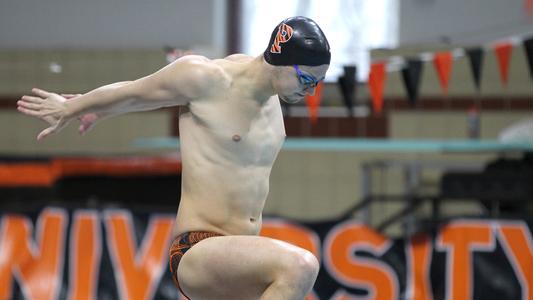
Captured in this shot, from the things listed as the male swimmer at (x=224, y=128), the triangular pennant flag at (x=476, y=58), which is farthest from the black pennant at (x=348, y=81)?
the male swimmer at (x=224, y=128)

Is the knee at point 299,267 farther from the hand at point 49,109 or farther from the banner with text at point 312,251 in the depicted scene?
the banner with text at point 312,251

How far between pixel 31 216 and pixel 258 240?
3.51 meters

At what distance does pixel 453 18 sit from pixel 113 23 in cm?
369

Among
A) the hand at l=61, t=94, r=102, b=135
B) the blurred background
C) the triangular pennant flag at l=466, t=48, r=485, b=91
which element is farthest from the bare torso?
the blurred background

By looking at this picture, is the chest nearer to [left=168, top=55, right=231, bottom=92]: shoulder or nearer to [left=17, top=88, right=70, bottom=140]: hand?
[left=168, top=55, right=231, bottom=92]: shoulder

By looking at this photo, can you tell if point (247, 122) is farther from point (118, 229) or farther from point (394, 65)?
point (394, 65)

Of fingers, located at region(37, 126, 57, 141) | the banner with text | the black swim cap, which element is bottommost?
the banner with text

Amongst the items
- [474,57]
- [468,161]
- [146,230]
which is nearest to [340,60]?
[468,161]

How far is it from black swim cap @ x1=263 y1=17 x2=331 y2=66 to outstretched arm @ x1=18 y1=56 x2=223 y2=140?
0.24m

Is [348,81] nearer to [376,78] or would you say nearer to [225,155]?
[376,78]

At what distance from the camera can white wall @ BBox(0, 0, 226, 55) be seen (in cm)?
978

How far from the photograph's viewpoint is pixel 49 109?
3.16 metres

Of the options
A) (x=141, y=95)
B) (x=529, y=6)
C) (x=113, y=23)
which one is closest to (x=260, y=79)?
(x=141, y=95)

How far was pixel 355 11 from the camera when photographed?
9477 mm
